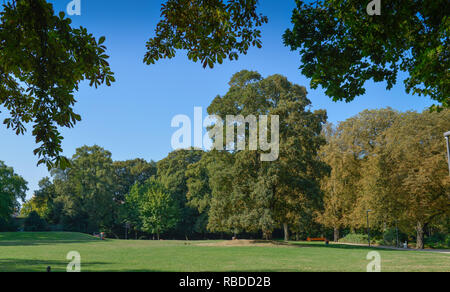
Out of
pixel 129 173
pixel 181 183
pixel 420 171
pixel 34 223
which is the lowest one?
pixel 34 223

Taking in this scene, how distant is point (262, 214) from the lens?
93.7ft

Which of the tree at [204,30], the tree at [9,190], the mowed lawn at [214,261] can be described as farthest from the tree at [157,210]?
the tree at [204,30]

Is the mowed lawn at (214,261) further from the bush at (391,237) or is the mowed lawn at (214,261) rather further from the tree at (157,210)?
the tree at (157,210)

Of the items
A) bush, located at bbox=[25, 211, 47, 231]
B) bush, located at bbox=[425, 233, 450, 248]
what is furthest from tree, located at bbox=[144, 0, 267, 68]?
bush, located at bbox=[25, 211, 47, 231]

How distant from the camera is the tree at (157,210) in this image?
178ft

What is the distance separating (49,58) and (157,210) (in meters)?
51.3

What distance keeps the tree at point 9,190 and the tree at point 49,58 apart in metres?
53.0

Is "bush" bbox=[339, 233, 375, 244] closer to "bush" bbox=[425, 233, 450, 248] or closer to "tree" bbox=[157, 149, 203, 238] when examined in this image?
"bush" bbox=[425, 233, 450, 248]

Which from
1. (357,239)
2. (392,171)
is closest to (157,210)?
(357,239)

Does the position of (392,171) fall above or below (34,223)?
above

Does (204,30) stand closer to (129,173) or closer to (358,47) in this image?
(358,47)

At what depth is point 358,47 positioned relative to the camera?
8.46 metres
